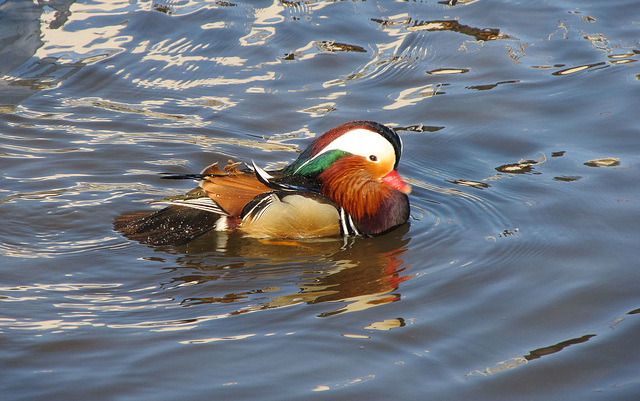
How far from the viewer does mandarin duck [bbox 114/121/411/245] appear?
4930mm

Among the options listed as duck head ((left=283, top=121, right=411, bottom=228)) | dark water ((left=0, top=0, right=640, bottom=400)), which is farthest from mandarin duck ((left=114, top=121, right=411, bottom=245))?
dark water ((left=0, top=0, right=640, bottom=400))

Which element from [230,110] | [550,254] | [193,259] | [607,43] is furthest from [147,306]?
[607,43]

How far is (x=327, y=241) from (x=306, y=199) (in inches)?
12.6

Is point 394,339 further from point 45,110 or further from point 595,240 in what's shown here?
point 45,110

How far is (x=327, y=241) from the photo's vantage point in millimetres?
5016

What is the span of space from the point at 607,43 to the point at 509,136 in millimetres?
2460

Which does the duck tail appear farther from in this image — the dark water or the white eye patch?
the white eye patch

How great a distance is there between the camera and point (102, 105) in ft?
23.2

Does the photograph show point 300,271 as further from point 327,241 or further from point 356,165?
point 356,165

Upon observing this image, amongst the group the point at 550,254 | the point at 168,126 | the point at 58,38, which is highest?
the point at 58,38

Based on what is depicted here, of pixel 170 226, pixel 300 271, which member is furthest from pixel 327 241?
pixel 170 226

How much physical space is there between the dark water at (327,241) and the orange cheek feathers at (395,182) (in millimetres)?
256

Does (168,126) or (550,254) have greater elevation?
(168,126)

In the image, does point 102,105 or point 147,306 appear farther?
point 102,105
